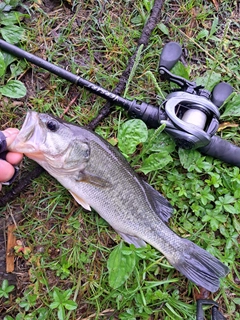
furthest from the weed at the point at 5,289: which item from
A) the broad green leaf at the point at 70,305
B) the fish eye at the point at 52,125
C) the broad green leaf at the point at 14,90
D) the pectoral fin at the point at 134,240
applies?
the broad green leaf at the point at 14,90

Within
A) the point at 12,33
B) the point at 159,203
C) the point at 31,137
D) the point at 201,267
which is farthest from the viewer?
the point at 12,33

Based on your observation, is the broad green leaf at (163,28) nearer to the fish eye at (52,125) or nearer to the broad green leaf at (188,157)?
the broad green leaf at (188,157)

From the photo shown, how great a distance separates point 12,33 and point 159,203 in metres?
1.89

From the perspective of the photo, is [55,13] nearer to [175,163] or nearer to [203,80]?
[203,80]

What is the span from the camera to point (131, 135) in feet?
10.4

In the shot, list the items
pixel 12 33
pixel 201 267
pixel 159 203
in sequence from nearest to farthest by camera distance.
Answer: pixel 201 267 → pixel 159 203 → pixel 12 33

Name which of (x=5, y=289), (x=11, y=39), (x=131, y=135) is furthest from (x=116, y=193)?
(x=11, y=39)

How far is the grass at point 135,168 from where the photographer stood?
319 cm

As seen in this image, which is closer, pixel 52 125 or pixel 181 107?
pixel 52 125

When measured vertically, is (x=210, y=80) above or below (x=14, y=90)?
above

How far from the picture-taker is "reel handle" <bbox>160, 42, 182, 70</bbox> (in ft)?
10.5

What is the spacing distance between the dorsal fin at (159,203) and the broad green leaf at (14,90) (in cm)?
126

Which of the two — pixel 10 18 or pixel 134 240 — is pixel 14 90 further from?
pixel 134 240

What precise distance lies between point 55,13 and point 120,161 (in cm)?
148
